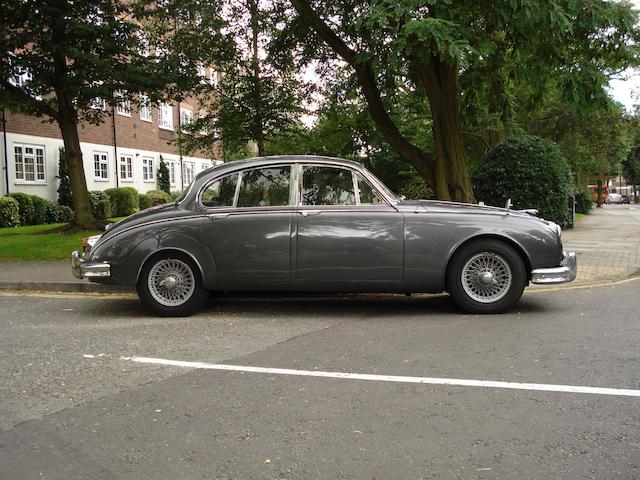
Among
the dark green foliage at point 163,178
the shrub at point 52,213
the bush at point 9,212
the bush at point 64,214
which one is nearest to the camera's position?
the bush at point 9,212

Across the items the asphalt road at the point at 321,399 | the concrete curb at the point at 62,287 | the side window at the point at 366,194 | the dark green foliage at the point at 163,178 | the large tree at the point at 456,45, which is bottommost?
the asphalt road at the point at 321,399

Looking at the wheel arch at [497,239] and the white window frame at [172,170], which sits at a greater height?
the white window frame at [172,170]

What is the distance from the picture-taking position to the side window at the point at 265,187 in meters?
6.91

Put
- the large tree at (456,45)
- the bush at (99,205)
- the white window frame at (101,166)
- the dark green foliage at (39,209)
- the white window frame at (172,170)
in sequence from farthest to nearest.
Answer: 1. the white window frame at (172,170)
2. the white window frame at (101,166)
3. the bush at (99,205)
4. the dark green foliage at (39,209)
5. the large tree at (456,45)

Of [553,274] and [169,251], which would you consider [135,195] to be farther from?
[553,274]

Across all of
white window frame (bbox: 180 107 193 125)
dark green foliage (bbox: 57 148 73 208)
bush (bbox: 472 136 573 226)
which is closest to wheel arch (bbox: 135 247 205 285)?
bush (bbox: 472 136 573 226)

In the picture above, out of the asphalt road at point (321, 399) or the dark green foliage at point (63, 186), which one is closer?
the asphalt road at point (321, 399)

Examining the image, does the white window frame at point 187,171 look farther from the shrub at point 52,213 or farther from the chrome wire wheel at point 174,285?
the chrome wire wheel at point 174,285

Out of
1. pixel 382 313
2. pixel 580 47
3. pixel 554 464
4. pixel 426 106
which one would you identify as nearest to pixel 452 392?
pixel 554 464

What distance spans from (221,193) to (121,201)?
911 inches

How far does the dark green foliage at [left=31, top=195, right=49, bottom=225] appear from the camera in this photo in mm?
22859

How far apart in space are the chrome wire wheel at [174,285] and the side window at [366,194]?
7.17 feet

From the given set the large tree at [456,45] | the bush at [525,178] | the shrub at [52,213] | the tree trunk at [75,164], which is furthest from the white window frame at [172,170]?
the bush at [525,178]

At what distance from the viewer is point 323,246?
6.66 metres
